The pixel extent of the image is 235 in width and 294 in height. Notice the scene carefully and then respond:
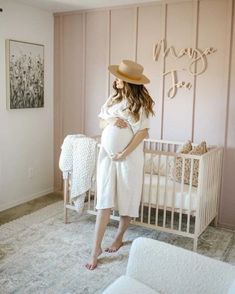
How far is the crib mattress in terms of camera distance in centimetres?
304

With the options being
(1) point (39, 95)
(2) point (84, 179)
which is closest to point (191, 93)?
(2) point (84, 179)

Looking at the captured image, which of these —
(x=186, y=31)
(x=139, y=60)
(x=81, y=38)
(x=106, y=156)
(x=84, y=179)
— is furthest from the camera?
(x=81, y=38)

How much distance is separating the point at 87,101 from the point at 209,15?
161 cm

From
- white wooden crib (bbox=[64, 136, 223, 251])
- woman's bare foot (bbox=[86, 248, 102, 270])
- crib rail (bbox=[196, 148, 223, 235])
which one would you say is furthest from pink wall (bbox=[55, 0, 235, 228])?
woman's bare foot (bbox=[86, 248, 102, 270])

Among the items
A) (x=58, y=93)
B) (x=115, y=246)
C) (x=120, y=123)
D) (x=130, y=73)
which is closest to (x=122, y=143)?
(x=120, y=123)

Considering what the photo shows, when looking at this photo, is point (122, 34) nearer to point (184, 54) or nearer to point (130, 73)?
point (184, 54)

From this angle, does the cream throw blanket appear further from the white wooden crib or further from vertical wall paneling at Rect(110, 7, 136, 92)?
vertical wall paneling at Rect(110, 7, 136, 92)

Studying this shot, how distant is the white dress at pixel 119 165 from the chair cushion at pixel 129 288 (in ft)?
3.58

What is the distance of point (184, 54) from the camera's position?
3520mm

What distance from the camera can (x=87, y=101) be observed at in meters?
4.19

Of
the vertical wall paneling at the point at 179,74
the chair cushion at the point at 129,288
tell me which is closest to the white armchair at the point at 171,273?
the chair cushion at the point at 129,288

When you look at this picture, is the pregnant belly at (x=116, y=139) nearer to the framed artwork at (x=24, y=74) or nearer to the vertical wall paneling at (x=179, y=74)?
the vertical wall paneling at (x=179, y=74)

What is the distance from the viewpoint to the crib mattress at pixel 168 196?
9.98 feet

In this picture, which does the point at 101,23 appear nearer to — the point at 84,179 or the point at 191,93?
the point at 191,93
